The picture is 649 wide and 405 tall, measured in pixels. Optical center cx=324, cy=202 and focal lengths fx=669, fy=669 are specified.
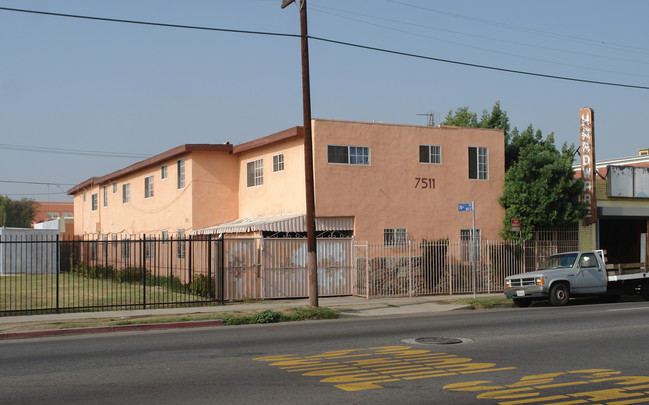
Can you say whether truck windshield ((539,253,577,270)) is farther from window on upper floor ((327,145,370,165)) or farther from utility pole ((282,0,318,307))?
utility pole ((282,0,318,307))

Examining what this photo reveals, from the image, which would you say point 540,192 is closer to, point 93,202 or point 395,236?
point 395,236

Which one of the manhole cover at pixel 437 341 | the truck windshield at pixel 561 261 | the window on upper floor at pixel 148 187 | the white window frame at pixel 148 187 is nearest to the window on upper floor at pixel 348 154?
the truck windshield at pixel 561 261

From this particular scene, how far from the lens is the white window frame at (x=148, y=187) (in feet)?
118

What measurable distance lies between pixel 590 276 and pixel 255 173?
14520 mm

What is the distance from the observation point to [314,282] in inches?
762

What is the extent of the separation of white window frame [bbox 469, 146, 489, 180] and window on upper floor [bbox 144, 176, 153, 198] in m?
17.3

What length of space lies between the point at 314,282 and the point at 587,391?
11638 millimetres

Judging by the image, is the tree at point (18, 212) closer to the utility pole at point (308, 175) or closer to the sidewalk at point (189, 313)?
the sidewalk at point (189, 313)

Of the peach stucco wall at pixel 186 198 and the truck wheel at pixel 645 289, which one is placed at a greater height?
the peach stucco wall at pixel 186 198

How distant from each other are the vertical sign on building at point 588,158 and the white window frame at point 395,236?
28.8ft

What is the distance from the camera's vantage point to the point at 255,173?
96.8 ft

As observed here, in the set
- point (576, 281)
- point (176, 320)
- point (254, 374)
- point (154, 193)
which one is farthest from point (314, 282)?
point (154, 193)

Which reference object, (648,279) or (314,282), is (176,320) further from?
(648,279)

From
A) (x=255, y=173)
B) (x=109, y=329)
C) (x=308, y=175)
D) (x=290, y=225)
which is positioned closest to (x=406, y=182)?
(x=290, y=225)
